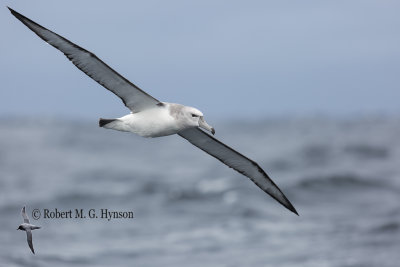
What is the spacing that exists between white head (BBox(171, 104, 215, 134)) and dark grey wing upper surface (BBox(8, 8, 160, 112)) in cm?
35

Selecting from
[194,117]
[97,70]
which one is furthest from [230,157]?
[97,70]

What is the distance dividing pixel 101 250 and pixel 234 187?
798 centimetres

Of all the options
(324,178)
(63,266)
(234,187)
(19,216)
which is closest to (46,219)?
(19,216)

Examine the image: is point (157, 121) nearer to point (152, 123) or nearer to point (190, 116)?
point (152, 123)

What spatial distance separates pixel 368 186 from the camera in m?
22.1

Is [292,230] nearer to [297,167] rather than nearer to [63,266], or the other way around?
[63,266]

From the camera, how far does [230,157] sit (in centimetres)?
1117

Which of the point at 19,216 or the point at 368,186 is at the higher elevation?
the point at 368,186

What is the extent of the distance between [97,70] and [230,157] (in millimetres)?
3054

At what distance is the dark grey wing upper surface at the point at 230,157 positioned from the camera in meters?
10.9

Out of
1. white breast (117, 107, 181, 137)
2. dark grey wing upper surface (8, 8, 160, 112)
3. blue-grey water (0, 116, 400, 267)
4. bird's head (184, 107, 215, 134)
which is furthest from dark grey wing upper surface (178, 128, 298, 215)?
blue-grey water (0, 116, 400, 267)

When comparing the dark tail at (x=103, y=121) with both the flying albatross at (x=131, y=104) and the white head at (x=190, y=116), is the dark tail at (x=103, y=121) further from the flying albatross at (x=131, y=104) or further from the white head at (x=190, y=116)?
the white head at (x=190, y=116)

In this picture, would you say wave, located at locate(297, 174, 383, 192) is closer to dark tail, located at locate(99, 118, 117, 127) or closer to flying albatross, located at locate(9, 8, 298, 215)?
flying albatross, located at locate(9, 8, 298, 215)

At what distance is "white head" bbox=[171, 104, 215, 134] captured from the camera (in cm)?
955
